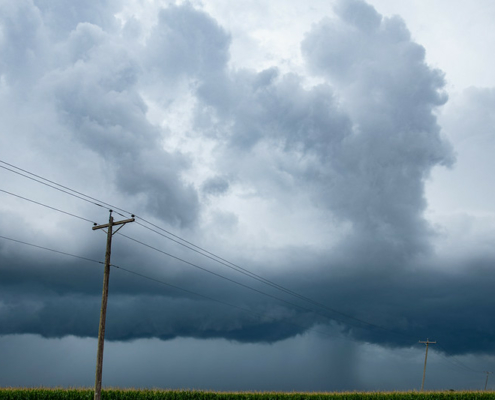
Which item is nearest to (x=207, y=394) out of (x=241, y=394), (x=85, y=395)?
(x=241, y=394)

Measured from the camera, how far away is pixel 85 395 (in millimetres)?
38906

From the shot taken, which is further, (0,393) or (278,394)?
(278,394)

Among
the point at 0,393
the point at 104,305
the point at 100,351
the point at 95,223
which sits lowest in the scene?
the point at 0,393

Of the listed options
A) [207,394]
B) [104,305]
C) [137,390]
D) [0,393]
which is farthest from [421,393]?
[0,393]

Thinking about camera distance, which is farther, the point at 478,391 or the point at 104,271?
the point at 478,391

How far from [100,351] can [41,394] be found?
1859cm

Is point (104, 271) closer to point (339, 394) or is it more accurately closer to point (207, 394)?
point (207, 394)

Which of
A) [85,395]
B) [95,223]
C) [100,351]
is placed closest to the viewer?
[100,351]

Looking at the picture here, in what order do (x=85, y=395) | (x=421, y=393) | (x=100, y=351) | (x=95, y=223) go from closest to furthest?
(x=100, y=351) < (x=95, y=223) < (x=85, y=395) < (x=421, y=393)

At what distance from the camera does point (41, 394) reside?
130ft

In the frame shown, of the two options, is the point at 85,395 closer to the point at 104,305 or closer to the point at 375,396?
the point at 104,305

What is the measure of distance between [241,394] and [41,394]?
16.8 m

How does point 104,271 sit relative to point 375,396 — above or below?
above

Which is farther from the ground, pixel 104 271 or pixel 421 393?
pixel 104 271
